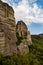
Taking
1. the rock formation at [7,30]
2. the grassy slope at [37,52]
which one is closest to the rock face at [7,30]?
the rock formation at [7,30]

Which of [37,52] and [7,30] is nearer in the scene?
[7,30]

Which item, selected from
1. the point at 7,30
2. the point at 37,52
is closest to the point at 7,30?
the point at 7,30

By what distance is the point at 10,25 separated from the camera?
123 ft

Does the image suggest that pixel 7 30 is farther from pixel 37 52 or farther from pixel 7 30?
pixel 37 52

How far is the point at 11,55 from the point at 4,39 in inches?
151

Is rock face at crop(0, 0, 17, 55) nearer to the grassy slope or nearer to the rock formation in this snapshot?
the rock formation

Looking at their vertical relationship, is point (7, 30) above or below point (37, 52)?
above

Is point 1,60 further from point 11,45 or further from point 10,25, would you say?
point 10,25

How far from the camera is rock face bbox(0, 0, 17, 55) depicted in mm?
34688

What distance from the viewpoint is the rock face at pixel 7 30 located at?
34.7 m

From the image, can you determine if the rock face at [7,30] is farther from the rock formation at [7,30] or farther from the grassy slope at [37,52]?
the grassy slope at [37,52]

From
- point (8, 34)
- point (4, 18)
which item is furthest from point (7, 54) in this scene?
point (4, 18)

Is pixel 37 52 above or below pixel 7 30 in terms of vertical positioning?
below

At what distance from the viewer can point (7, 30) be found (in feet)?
118
